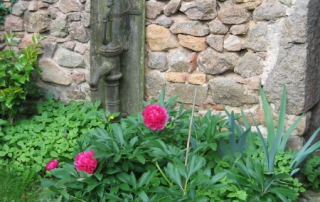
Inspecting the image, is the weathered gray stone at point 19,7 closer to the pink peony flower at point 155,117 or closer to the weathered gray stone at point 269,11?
the pink peony flower at point 155,117

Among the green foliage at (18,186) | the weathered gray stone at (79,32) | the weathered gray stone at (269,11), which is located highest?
the weathered gray stone at (269,11)

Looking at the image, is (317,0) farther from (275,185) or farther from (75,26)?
(75,26)

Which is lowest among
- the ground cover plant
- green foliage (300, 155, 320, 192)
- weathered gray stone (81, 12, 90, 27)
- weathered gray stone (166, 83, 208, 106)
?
green foliage (300, 155, 320, 192)

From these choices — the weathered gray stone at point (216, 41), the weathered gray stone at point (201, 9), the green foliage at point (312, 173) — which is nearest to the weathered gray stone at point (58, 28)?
the weathered gray stone at point (201, 9)

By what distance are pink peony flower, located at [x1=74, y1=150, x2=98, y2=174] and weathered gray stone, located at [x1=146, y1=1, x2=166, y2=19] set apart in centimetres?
115

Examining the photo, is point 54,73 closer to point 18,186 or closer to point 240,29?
point 18,186

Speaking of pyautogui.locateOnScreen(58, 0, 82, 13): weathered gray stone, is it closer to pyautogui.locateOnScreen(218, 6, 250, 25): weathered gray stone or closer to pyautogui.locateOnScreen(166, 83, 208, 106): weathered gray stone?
pyautogui.locateOnScreen(166, 83, 208, 106): weathered gray stone

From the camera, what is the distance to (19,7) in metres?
4.07

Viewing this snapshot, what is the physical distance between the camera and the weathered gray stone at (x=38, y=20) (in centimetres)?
402

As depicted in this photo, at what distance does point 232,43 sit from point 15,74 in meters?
1.49

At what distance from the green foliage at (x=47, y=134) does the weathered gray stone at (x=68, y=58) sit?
29cm

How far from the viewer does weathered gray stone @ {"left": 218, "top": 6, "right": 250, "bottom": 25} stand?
A: 3389mm

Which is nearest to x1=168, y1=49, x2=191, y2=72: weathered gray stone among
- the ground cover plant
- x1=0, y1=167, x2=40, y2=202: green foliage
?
the ground cover plant

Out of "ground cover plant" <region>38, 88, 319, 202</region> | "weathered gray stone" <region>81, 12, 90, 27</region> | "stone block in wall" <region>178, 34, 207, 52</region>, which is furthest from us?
"weathered gray stone" <region>81, 12, 90, 27</region>
